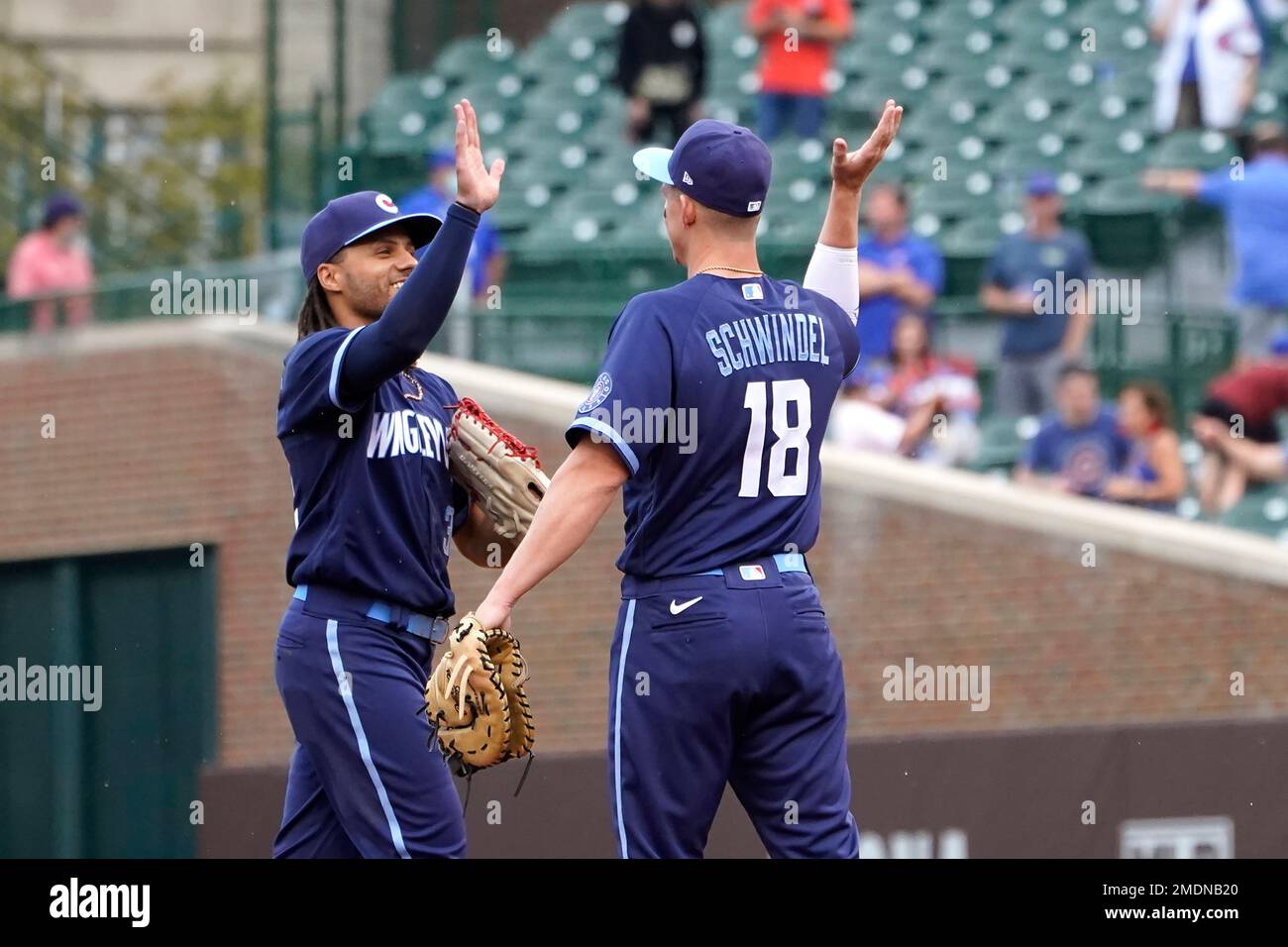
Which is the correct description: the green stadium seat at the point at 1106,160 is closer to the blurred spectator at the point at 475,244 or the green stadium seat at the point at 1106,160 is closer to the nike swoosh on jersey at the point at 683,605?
the blurred spectator at the point at 475,244

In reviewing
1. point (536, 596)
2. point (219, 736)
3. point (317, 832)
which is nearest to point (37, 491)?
point (219, 736)

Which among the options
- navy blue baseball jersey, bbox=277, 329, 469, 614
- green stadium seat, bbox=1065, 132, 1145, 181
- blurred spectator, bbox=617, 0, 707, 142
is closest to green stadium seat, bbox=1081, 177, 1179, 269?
green stadium seat, bbox=1065, 132, 1145, 181

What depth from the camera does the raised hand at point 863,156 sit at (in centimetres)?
495

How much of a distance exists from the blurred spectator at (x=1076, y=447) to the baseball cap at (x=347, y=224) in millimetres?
5201

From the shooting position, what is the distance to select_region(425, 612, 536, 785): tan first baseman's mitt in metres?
4.62

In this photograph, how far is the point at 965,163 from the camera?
12.3 meters

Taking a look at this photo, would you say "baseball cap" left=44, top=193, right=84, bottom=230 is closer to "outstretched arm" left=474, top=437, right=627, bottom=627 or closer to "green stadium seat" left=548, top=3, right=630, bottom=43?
"green stadium seat" left=548, top=3, right=630, bottom=43

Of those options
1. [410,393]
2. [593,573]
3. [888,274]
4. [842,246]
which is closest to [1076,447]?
[888,274]

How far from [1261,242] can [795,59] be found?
3.05 m

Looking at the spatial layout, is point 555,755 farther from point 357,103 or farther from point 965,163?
point 357,103
